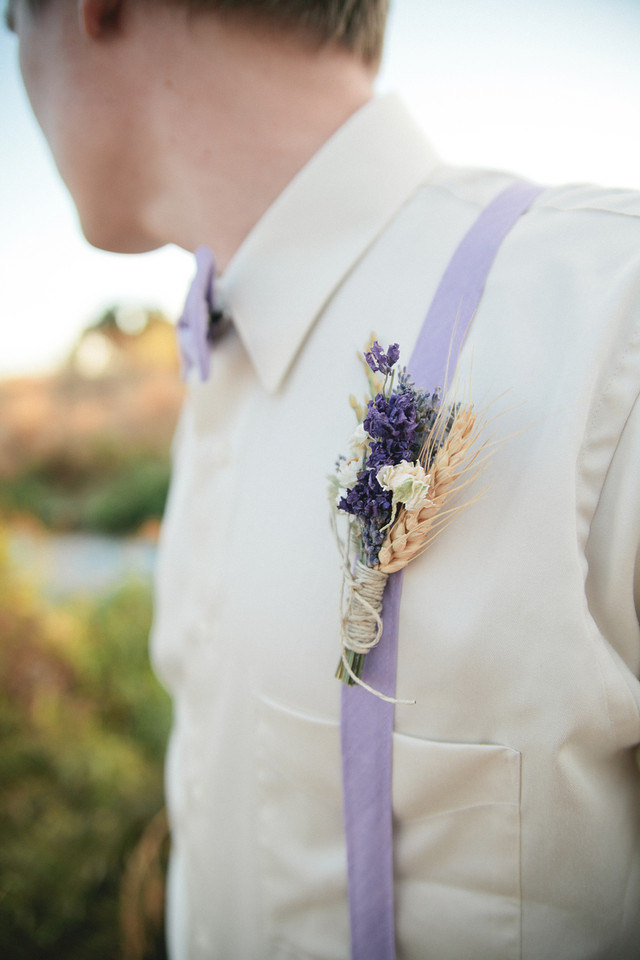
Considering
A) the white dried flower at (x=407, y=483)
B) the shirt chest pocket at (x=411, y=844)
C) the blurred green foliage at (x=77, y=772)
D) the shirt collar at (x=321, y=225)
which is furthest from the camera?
the blurred green foliage at (x=77, y=772)

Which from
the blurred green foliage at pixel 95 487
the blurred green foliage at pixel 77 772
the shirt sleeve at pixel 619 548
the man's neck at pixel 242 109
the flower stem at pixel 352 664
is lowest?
the blurred green foliage at pixel 95 487

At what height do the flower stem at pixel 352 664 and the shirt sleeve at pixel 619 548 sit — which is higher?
the shirt sleeve at pixel 619 548

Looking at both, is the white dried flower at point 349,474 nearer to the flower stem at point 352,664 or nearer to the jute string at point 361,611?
the jute string at point 361,611

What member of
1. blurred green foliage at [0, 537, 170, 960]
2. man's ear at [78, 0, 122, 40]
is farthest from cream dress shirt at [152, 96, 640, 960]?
blurred green foliage at [0, 537, 170, 960]

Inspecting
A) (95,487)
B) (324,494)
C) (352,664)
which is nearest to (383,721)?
(352,664)

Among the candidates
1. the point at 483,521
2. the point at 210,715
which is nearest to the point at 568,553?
the point at 483,521

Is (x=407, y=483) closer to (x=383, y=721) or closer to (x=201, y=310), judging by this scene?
(x=383, y=721)

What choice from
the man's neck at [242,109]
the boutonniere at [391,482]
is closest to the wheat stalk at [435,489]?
the boutonniere at [391,482]

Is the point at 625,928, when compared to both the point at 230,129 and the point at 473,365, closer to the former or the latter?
the point at 473,365
